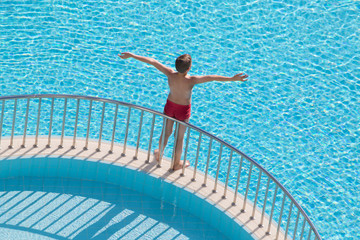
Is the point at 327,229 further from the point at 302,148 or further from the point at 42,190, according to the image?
the point at 42,190

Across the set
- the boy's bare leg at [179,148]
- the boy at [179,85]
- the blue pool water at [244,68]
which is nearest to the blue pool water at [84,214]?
the boy's bare leg at [179,148]

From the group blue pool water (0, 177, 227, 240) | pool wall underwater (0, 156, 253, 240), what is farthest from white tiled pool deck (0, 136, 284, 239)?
blue pool water (0, 177, 227, 240)

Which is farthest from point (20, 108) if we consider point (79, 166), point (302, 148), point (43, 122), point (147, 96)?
point (302, 148)

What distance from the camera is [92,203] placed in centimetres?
775

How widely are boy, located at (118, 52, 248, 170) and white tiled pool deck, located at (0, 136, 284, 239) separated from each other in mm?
170

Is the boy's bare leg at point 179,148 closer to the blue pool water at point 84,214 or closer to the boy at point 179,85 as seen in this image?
the boy at point 179,85

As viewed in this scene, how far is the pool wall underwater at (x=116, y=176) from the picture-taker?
7699 millimetres

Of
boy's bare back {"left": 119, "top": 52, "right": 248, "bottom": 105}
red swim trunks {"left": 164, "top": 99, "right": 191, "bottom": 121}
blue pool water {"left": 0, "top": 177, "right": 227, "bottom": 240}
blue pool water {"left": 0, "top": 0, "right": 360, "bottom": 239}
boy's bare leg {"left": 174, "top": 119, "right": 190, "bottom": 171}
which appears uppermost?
blue pool water {"left": 0, "top": 0, "right": 360, "bottom": 239}

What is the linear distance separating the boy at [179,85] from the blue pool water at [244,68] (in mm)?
2303

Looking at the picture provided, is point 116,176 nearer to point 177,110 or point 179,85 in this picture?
point 177,110

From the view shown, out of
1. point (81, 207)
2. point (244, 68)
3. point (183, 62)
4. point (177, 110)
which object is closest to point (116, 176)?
point (81, 207)

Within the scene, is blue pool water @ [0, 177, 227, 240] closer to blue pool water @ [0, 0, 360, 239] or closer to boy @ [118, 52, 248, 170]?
boy @ [118, 52, 248, 170]

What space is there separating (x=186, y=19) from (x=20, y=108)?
382 centimetres

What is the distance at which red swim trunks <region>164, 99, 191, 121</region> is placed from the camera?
25.6 feet
